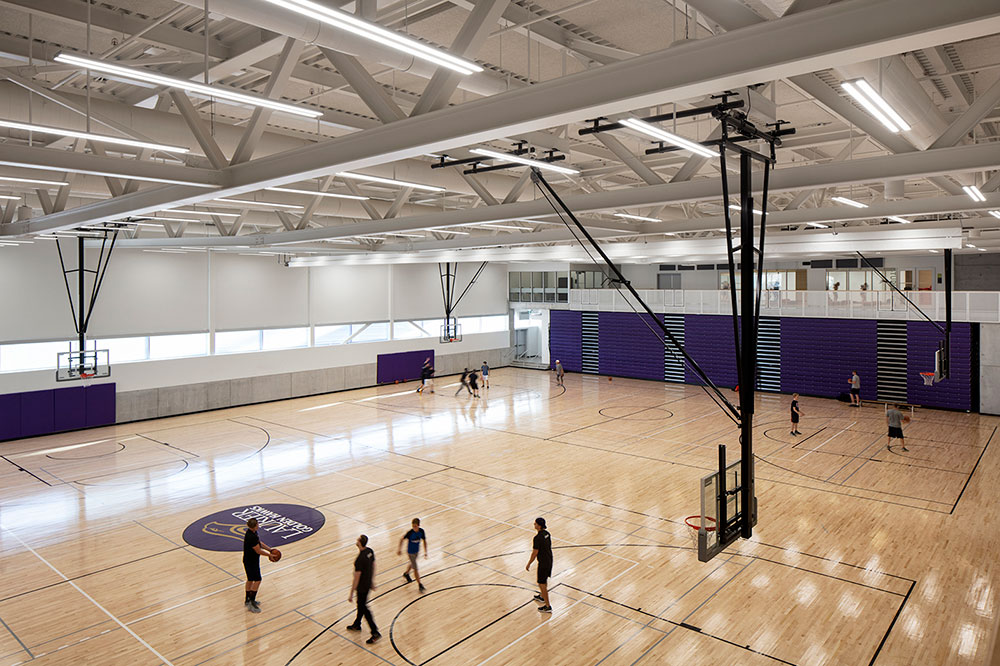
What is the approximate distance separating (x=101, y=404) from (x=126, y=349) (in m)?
2.31

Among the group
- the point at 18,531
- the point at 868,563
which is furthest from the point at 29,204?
the point at 868,563

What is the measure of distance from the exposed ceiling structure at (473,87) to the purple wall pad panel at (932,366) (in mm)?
14471

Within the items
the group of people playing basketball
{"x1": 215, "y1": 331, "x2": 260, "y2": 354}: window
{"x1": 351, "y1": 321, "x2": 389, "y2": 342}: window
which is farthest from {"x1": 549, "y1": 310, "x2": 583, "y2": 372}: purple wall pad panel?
the group of people playing basketball

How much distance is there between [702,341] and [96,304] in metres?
26.7

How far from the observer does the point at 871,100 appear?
4.82 meters

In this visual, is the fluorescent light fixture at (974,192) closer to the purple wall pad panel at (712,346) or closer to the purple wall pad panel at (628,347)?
the purple wall pad panel at (712,346)

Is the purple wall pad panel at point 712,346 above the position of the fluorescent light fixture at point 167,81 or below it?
below

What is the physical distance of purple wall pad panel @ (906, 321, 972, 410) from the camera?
25281mm

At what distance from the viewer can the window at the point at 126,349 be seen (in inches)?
963

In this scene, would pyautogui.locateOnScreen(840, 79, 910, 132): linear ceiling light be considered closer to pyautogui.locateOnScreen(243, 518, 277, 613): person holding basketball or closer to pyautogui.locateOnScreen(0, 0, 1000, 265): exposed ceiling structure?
pyautogui.locateOnScreen(0, 0, 1000, 265): exposed ceiling structure

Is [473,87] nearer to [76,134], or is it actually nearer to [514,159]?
[514,159]

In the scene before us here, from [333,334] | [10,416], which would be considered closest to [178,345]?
[10,416]

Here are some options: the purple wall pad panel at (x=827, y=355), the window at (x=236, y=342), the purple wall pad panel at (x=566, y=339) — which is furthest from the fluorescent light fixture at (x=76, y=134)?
the purple wall pad panel at (x=566, y=339)

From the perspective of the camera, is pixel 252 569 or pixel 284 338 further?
pixel 284 338
